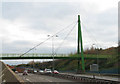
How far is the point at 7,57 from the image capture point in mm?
68500

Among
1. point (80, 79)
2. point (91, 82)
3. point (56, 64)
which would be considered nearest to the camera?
point (91, 82)

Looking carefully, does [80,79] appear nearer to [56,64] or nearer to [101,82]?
[101,82]

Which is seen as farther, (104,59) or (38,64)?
(38,64)

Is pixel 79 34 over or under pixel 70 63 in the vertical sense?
over

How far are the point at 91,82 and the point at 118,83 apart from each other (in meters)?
6.85

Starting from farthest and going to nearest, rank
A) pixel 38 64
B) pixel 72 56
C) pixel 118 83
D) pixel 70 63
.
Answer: pixel 38 64
pixel 70 63
pixel 72 56
pixel 118 83

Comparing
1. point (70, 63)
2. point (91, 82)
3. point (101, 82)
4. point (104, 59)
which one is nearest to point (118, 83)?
point (101, 82)

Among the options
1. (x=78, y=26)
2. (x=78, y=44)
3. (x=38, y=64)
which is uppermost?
(x=78, y=26)

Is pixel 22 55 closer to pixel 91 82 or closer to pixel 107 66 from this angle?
pixel 107 66

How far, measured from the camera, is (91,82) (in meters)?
31.0

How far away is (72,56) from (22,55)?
16463mm

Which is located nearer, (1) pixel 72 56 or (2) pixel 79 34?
(2) pixel 79 34

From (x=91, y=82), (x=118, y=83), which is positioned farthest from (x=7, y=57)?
(x=118, y=83)

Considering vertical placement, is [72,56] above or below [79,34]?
below
